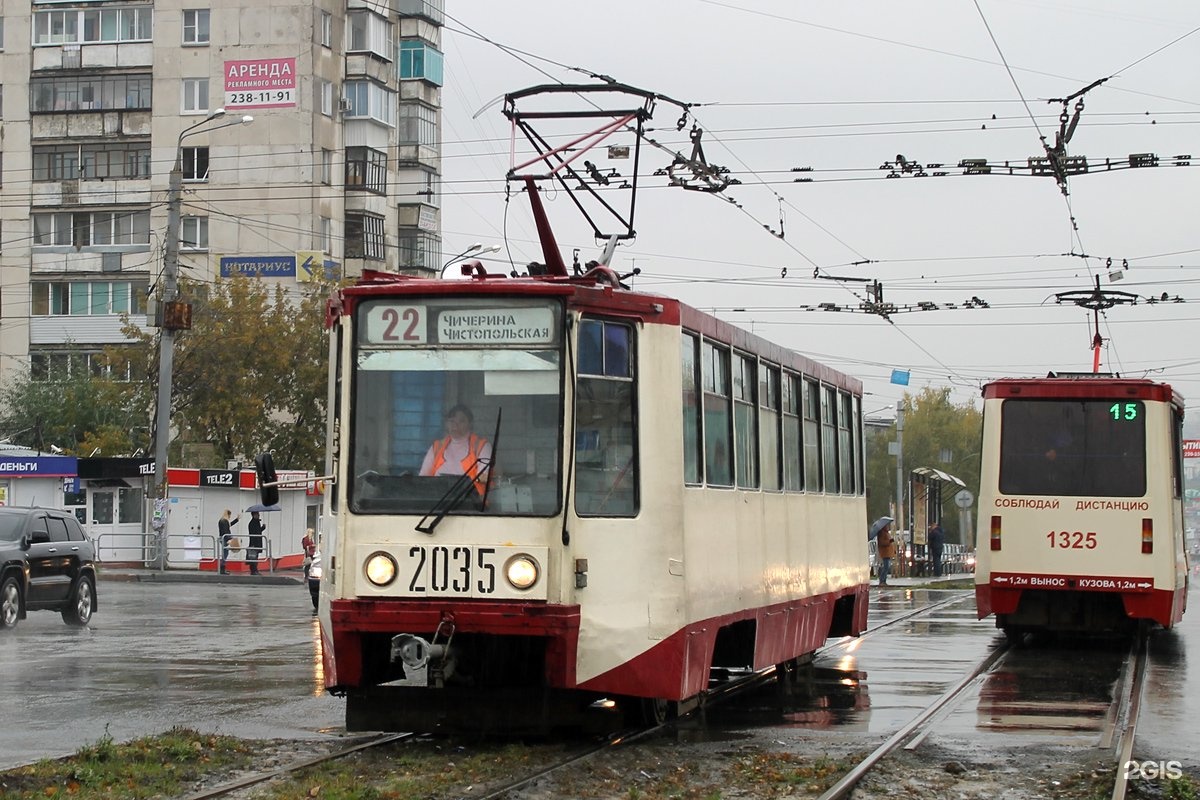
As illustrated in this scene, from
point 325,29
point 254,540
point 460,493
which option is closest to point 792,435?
point 460,493

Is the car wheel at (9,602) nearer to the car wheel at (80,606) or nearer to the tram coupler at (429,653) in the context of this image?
the car wheel at (80,606)

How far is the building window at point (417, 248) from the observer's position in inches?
2699

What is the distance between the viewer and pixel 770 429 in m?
14.2

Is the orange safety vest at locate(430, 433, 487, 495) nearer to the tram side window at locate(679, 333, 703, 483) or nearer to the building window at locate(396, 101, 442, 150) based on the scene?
the tram side window at locate(679, 333, 703, 483)

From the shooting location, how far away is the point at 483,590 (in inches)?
419

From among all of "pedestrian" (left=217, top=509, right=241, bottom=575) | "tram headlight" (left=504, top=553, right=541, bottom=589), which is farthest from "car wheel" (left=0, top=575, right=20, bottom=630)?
"pedestrian" (left=217, top=509, right=241, bottom=575)

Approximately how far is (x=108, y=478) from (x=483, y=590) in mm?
35219

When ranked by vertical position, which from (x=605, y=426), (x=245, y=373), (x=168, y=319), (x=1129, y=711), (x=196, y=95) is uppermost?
(x=196, y=95)

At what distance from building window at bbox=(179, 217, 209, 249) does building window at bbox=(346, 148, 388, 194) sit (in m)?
5.59

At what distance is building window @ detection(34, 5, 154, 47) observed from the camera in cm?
6656

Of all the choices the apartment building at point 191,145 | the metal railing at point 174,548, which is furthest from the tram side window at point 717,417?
the apartment building at point 191,145

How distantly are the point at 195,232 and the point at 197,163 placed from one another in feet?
8.11

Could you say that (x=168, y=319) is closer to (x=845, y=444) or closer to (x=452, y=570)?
(x=845, y=444)

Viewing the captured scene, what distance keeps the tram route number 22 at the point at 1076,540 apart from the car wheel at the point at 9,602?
1263 centimetres
